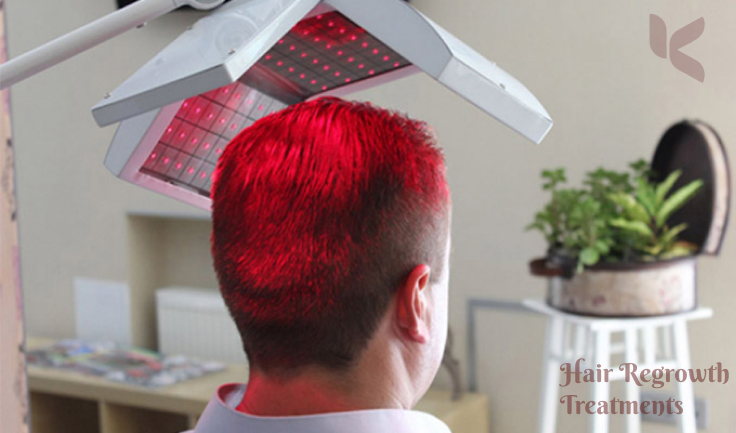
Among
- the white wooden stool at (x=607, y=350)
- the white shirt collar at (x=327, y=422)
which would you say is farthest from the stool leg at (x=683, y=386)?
the white shirt collar at (x=327, y=422)

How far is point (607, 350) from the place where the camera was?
2.02m

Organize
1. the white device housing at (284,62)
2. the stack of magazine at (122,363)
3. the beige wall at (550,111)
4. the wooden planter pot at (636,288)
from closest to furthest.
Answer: the white device housing at (284,62) < the wooden planter pot at (636,288) < the beige wall at (550,111) < the stack of magazine at (122,363)

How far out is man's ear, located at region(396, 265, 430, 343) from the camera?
59 cm

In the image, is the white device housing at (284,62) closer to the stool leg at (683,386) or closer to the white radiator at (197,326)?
the stool leg at (683,386)

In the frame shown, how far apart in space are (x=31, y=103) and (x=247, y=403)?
3.14m

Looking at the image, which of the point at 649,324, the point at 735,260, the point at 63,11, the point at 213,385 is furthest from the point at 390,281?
the point at 63,11

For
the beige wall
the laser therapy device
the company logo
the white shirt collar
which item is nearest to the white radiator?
the beige wall

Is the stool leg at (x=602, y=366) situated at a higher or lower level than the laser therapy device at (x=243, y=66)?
lower

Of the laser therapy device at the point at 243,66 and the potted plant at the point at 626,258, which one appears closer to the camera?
the laser therapy device at the point at 243,66

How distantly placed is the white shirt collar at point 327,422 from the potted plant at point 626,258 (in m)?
1.47

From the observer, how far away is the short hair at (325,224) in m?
0.57

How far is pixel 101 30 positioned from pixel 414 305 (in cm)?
30

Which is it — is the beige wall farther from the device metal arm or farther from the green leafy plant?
the device metal arm

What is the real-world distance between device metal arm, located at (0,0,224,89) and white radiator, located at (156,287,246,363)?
241 centimetres
